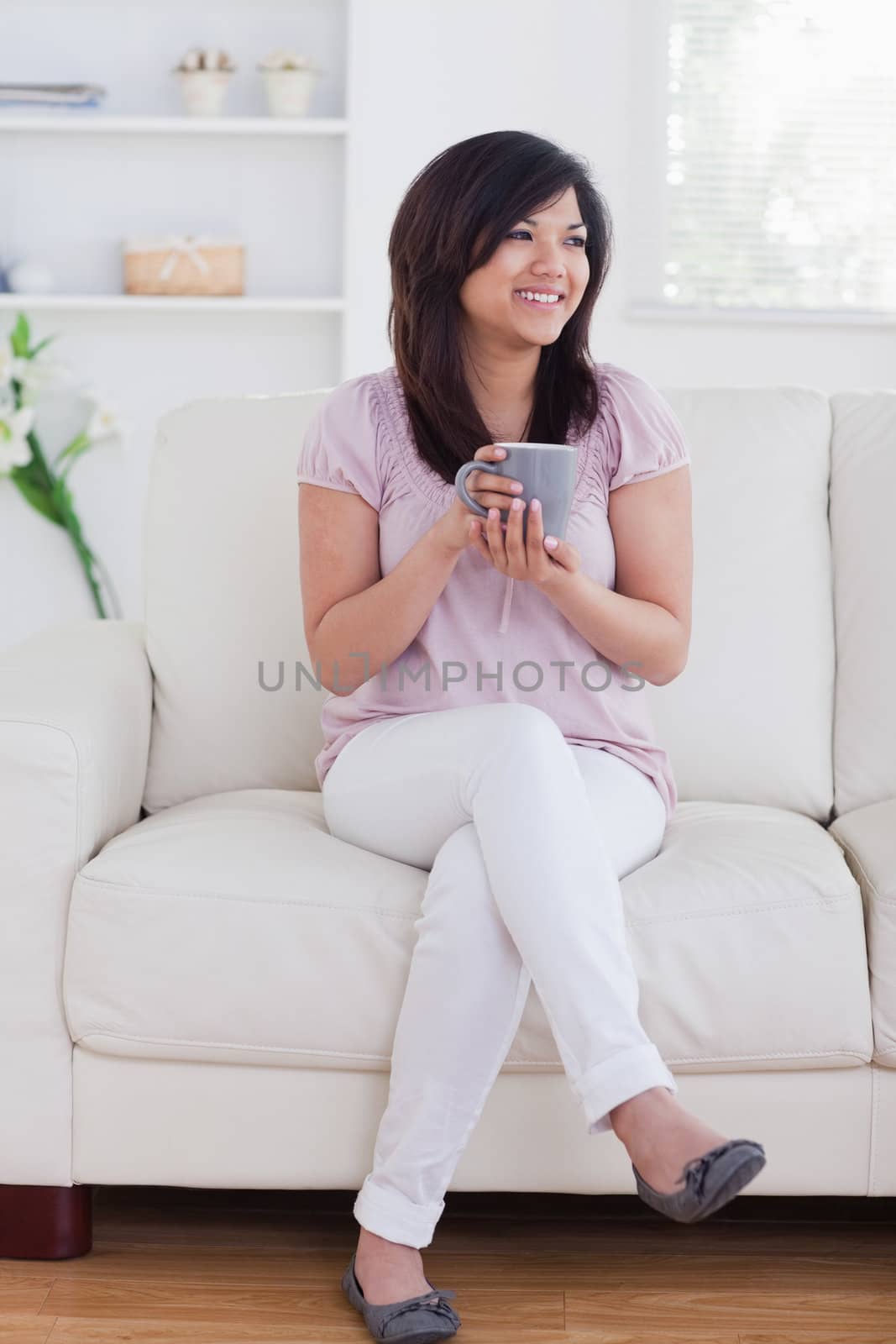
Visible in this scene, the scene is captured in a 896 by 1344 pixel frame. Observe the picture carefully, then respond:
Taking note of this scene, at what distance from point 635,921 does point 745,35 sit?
9.36 ft

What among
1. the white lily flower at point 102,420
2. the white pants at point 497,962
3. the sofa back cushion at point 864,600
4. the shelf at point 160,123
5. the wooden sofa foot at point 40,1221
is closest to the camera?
the white pants at point 497,962

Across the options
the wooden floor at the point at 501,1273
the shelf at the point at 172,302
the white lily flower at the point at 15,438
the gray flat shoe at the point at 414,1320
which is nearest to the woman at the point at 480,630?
the gray flat shoe at the point at 414,1320

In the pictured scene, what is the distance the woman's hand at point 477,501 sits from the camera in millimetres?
1457

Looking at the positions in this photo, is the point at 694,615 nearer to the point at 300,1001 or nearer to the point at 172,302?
the point at 300,1001

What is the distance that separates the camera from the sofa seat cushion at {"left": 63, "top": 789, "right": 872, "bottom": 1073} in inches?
57.2

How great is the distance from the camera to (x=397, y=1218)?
1.38 m

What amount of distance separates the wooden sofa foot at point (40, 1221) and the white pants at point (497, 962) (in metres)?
0.35

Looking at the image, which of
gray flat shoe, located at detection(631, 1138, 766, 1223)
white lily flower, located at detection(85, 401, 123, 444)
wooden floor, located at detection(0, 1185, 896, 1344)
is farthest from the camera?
white lily flower, located at detection(85, 401, 123, 444)

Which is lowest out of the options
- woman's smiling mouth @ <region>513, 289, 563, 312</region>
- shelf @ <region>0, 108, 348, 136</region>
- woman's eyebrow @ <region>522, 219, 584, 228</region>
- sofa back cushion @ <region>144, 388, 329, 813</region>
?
sofa back cushion @ <region>144, 388, 329, 813</region>

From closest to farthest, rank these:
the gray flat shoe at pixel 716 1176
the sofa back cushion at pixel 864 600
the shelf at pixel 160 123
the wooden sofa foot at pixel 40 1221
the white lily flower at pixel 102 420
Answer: the gray flat shoe at pixel 716 1176 → the wooden sofa foot at pixel 40 1221 → the sofa back cushion at pixel 864 600 → the shelf at pixel 160 123 → the white lily flower at pixel 102 420

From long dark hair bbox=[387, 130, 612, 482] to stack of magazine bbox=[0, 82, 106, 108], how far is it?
2005mm

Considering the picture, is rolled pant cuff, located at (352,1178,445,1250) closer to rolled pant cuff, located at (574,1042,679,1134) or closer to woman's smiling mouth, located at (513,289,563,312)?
rolled pant cuff, located at (574,1042,679,1134)

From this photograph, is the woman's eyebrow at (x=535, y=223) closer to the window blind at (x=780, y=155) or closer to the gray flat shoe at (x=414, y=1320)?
the gray flat shoe at (x=414, y=1320)

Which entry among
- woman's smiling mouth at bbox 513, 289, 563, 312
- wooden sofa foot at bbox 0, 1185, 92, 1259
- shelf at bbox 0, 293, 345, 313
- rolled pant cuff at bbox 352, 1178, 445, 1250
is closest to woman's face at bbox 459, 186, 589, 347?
woman's smiling mouth at bbox 513, 289, 563, 312
